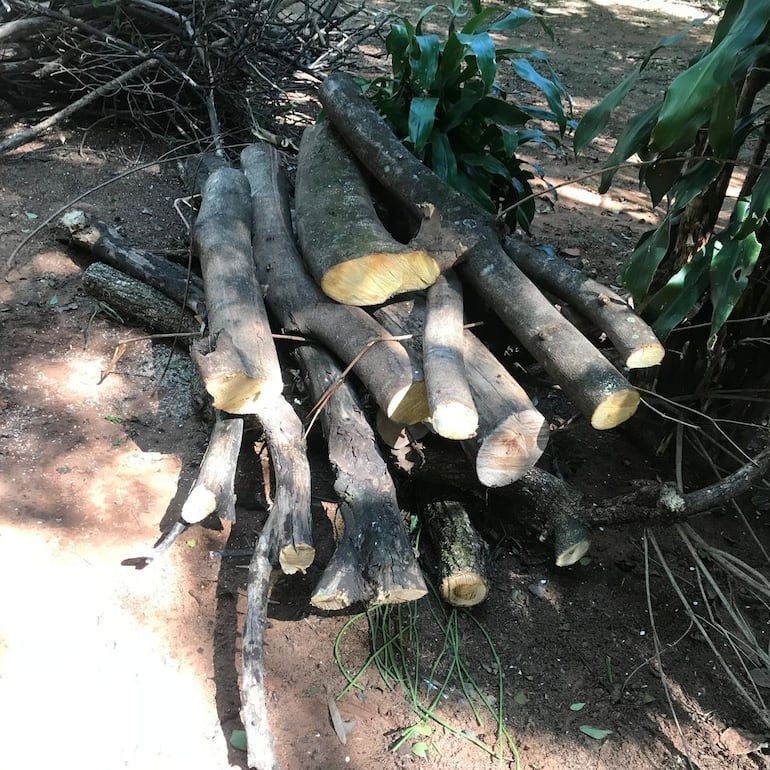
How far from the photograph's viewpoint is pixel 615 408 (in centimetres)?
245

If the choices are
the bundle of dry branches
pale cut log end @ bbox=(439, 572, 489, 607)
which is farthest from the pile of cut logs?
the bundle of dry branches

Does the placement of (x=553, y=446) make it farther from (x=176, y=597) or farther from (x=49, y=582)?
(x=49, y=582)

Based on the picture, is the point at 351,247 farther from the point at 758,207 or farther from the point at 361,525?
the point at 758,207

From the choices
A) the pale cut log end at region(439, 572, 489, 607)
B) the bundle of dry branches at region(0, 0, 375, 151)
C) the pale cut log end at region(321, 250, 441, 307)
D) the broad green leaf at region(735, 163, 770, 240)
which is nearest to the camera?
the broad green leaf at region(735, 163, 770, 240)

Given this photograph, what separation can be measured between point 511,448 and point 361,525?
57cm

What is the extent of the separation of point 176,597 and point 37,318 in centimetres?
189

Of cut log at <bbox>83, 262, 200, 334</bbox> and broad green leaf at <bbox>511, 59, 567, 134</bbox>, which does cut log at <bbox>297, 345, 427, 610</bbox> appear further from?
broad green leaf at <bbox>511, 59, 567, 134</bbox>

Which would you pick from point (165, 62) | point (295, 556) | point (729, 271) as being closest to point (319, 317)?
point (295, 556)

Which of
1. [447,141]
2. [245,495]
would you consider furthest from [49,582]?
[447,141]

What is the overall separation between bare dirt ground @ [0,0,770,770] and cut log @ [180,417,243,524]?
256 millimetres

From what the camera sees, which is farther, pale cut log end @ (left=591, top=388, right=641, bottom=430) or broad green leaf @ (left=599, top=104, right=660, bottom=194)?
broad green leaf @ (left=599, top=104, right=660, bottom=194)

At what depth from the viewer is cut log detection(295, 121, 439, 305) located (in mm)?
2822

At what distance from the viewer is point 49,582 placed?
236cm

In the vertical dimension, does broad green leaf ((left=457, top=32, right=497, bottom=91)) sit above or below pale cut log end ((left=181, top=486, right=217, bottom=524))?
above
